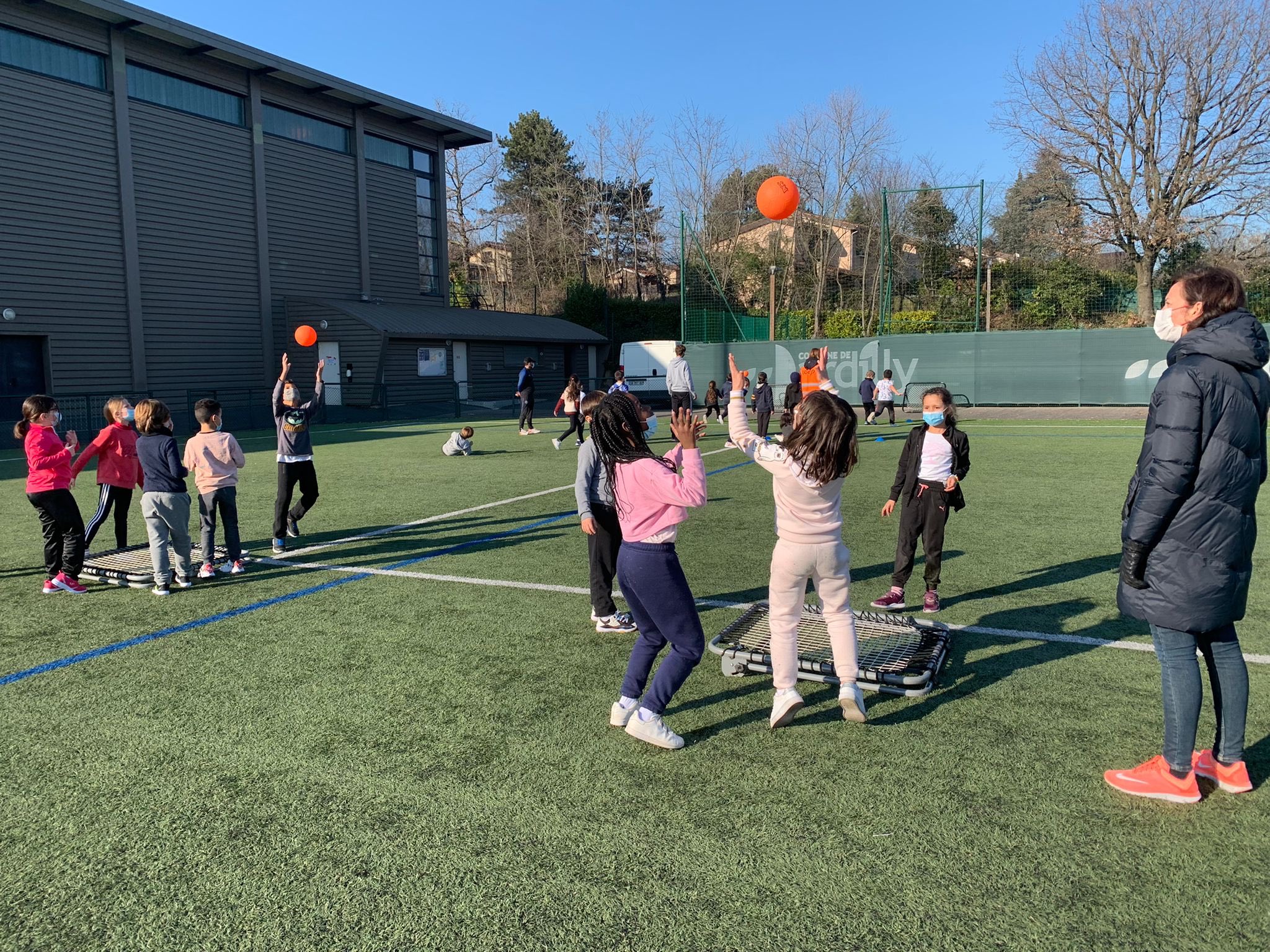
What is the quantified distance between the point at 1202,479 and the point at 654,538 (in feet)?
6.85

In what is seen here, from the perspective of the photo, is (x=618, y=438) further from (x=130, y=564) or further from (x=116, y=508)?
(x=116, y=508)

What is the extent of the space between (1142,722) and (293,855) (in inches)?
150

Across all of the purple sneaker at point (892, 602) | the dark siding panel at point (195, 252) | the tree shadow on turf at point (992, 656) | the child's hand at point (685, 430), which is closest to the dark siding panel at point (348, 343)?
the dark siding panel at point (195, 252)

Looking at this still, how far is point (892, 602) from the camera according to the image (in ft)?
21.0

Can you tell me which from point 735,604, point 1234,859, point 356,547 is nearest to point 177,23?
point 356,547

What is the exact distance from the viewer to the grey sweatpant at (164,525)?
664cm

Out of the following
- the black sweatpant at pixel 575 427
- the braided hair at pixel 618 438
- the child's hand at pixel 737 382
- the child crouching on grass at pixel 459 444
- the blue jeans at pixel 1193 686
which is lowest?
the blue jeans at pixel 1193 686

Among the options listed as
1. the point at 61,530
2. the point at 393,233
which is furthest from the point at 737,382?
the point at 393,233

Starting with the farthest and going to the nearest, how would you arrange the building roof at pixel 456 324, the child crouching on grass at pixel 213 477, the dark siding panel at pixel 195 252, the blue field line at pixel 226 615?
the building roof at pixel 456 324, the dark siding panel at pixel 195 252, the child crouching on grass at pixel 213 477, the blue field line at pixel 226 615

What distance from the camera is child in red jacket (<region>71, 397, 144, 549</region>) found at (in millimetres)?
7668

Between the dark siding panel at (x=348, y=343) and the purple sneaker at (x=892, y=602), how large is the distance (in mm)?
24701

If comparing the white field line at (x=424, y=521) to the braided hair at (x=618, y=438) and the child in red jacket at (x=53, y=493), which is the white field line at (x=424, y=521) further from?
the braided hair at (x=618, y=438)

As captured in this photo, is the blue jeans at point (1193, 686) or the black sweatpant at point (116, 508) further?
the black sweatpant at point (116, 508)

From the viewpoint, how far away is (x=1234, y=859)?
10.1ft
